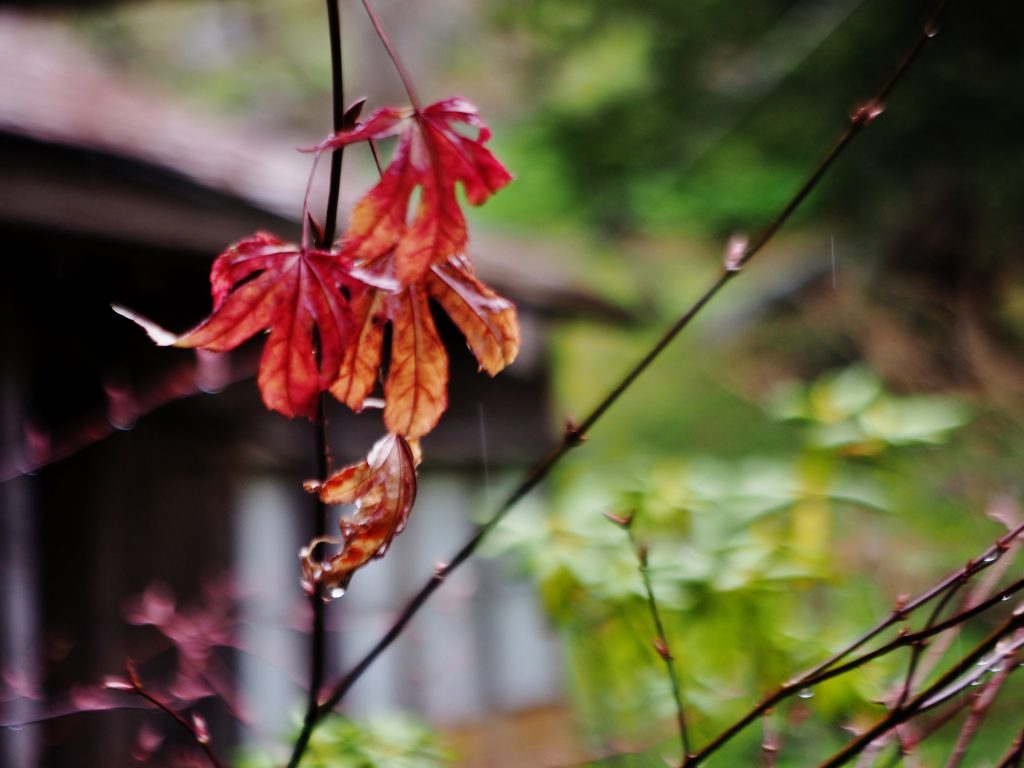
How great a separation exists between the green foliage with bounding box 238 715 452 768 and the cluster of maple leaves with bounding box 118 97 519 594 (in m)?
0.50

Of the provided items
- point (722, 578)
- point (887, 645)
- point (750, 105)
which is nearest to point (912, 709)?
point (887, 645)

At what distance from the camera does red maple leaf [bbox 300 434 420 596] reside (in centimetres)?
53

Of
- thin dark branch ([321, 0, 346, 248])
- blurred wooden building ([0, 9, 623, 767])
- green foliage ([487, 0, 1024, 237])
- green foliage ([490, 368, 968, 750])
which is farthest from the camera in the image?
green foliage ([487, 0, 1024, 237])

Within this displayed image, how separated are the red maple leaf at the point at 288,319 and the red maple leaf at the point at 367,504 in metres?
0.05

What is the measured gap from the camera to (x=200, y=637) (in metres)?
1.16

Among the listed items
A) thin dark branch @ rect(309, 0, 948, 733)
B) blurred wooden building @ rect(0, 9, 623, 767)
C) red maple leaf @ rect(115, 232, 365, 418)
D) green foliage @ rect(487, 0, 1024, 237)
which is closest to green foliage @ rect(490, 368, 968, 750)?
blurred wooden building @ rect(0, 9, 623, 767)

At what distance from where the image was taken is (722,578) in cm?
132

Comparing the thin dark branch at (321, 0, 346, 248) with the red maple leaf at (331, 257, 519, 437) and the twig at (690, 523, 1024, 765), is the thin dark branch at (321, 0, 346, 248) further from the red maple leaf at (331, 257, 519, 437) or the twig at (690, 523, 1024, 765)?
the twig at (690, 523, 1024, 765)

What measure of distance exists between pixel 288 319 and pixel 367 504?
123 mm

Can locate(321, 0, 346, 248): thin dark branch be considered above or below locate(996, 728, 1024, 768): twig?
above

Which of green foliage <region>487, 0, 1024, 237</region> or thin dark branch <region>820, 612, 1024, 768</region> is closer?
thin dark branch <region>820, 612, 1024, 768</region>

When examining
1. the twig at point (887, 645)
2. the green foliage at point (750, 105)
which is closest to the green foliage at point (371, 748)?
the twig at point (887, 645)

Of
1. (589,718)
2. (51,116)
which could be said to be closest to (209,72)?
(51,116)

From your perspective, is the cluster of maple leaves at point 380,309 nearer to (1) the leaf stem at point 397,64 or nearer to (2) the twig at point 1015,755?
(1) the leaf stem at point 397,64
